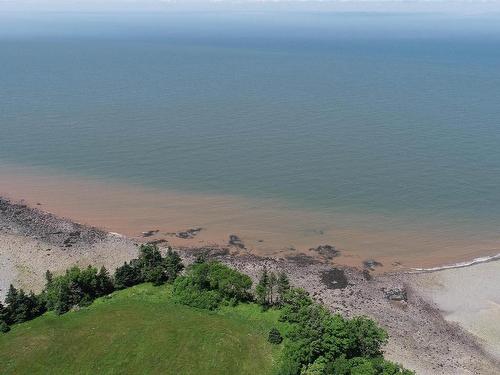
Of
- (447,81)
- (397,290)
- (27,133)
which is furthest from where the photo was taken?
(447,81)

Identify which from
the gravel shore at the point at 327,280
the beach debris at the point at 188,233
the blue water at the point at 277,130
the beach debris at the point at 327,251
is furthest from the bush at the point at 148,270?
the blue water at the point at 277,130

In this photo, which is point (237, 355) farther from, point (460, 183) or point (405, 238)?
point (460, 183)

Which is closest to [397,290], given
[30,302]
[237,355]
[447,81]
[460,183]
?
[237,355]

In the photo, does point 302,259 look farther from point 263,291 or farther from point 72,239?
point 72,239

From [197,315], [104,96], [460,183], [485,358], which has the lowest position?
[485,358]

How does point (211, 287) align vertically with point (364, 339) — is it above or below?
above

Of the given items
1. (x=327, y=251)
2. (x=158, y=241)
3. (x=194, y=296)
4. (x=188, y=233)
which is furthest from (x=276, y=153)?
(x=194, y=296)
